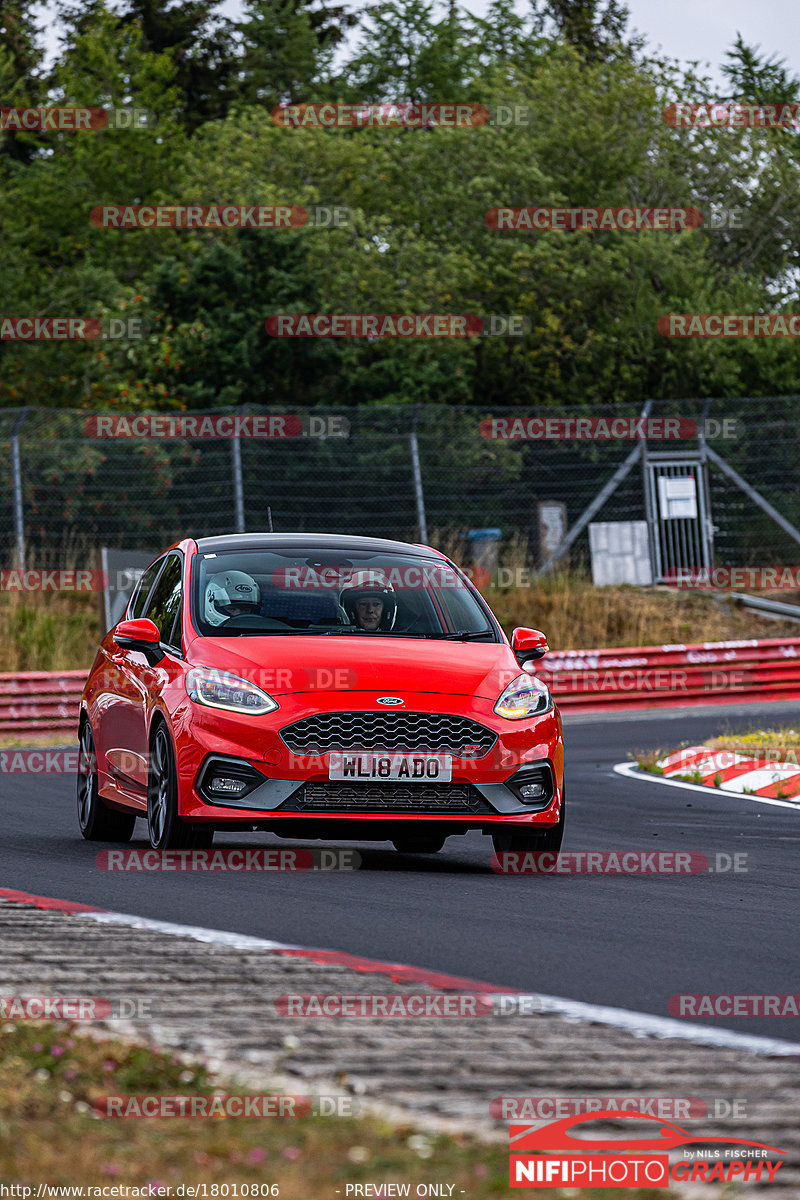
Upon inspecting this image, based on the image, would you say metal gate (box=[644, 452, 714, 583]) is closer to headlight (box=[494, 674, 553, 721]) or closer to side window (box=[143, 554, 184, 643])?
side window (box=[143, 554, 184, 643])

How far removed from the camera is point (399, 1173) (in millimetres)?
3561

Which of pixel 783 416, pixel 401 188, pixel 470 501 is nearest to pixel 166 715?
pixel 470 501

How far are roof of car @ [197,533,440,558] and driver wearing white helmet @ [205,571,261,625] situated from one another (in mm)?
389

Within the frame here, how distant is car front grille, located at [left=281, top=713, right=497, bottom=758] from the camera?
9023mm

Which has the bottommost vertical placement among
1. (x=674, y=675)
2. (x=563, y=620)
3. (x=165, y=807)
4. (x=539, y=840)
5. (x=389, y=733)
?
(x=674, y=675)

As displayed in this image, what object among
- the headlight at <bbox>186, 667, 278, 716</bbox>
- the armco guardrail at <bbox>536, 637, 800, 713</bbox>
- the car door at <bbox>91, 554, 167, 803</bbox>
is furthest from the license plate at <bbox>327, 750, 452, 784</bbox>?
the armco guardrail at <bbox>536, 637, 800, 713</bbox>

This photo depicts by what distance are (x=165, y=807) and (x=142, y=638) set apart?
101 centimetres

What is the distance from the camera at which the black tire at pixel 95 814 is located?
35.3ft

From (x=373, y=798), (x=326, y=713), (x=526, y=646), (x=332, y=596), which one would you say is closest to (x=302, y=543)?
(x=332, y=596)

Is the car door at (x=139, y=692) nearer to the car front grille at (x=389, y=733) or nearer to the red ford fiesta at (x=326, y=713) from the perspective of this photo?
the red ford fiesta at (x=326, y=713)

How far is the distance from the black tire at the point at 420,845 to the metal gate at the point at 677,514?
718 inches

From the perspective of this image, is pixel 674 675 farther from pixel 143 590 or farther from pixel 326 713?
pixel 326 713

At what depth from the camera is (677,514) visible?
2880cm

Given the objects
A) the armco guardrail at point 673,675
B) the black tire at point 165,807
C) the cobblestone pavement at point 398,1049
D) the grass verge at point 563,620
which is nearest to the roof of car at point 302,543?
the black tire at point 165,807
